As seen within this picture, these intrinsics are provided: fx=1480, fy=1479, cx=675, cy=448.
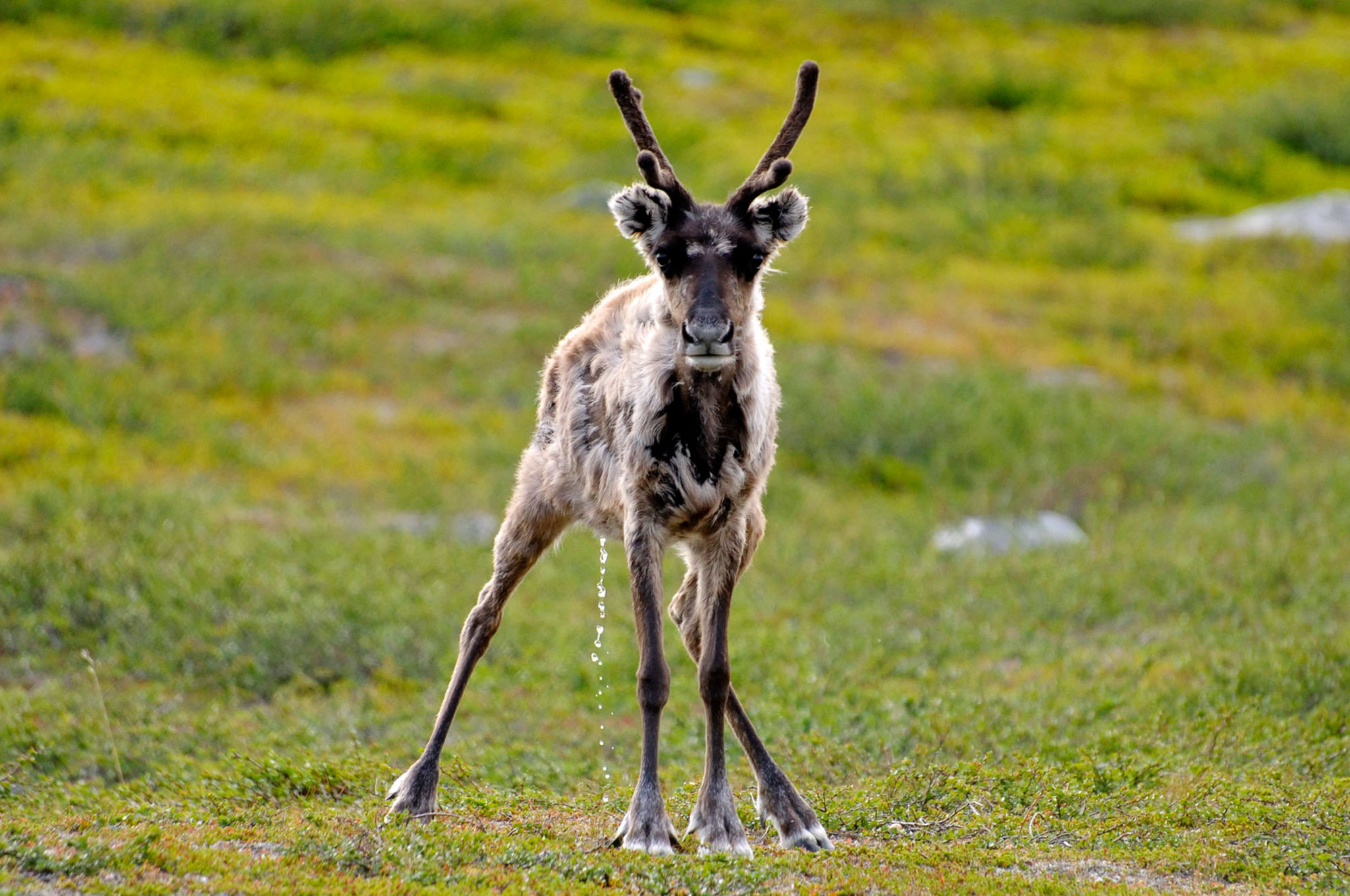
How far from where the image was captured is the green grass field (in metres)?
7.80

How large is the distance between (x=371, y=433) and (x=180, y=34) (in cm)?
2614

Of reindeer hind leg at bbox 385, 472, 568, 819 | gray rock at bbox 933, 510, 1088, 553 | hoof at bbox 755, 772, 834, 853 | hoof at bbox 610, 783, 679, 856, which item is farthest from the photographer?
gray rock at bbox 933, 510, 1088, 553

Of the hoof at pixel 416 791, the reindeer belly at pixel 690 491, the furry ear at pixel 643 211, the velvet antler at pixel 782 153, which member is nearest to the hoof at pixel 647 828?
the hoof at pixel 416 791

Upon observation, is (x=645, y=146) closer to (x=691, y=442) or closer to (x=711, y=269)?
(x=711, y=269)

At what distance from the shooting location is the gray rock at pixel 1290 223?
29.7 m

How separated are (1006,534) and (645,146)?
9969 mm

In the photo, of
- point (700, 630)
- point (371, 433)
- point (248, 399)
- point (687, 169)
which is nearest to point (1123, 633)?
point (700, 630)

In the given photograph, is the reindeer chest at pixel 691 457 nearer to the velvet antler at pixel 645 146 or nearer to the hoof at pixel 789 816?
the velvet antler at pixel 645 146

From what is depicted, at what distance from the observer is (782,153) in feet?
25.0

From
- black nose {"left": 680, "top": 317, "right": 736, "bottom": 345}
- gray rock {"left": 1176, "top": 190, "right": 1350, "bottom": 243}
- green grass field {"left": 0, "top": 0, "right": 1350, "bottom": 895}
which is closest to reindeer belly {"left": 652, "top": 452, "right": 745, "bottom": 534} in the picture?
black nose {"left": 680, "top": 317, "right": 736, "bottom": 345}

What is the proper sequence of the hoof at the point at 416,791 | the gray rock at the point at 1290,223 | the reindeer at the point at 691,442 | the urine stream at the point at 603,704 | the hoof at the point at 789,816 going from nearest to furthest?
the reindeer at the point at 691,442
the hoof at the point at 789,816
the hoof at the point at 416,791
the urine stream at the point at 603,704
the gray rock at the point at 1290,223

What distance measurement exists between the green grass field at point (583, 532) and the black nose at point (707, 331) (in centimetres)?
235

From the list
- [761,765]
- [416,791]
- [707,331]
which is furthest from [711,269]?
[416,791]

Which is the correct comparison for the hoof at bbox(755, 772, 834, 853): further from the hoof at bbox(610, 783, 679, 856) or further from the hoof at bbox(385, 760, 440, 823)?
the hoof at bbox(385, 760, 440, 823)
